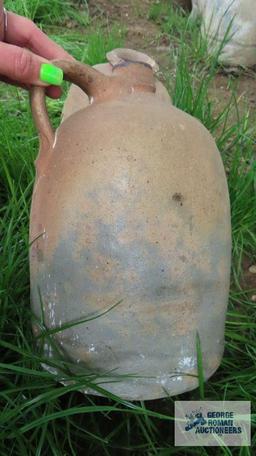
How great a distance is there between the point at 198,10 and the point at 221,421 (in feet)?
7.20

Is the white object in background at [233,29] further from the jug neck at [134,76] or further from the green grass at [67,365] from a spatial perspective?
the jug neck at [134,76]

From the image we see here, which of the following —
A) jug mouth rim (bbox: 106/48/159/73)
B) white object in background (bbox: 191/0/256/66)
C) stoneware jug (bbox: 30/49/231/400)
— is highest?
white object in background (bbox: 191/0/256/66)

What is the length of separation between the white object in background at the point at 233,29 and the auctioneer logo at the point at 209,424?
1.87m

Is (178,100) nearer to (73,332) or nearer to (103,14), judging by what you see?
(73,332)

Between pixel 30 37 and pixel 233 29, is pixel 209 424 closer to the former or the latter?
pixel 30 37

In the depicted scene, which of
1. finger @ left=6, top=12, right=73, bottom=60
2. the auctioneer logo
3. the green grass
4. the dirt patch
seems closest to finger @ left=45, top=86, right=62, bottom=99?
finger @ left=6, top=12, right=73, bottom=60

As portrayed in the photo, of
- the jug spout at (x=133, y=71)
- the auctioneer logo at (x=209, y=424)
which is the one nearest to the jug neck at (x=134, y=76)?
the jug spout at (x=133, y=71)

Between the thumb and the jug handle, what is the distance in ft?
0.07

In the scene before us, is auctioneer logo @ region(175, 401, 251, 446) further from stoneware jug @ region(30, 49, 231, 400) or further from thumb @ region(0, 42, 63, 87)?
thumb @ region(0, 42, 63, 87)

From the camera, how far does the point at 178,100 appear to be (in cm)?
190

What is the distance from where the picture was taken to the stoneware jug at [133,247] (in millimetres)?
1010

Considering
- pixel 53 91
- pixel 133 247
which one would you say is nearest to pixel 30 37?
pixel 53 91

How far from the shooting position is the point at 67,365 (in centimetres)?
108

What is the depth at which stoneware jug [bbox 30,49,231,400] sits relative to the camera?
39.8 inches
